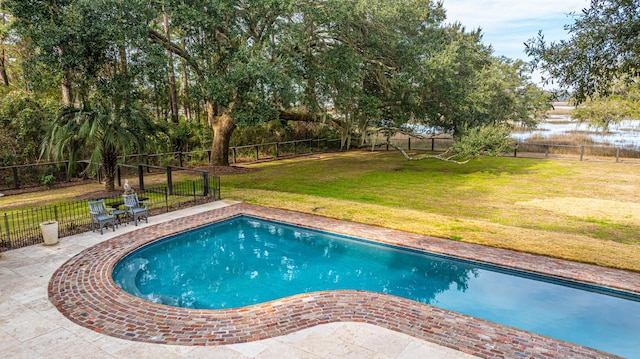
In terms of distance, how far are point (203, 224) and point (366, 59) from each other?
424 inches

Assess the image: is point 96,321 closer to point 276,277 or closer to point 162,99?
point 276,277

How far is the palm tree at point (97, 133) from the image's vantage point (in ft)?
38.2

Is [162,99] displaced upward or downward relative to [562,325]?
upward

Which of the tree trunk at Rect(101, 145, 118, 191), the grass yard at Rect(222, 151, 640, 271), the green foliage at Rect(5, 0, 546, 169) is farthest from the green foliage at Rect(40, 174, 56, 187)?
the grass yard at Rect(222, 151, 640, 271)

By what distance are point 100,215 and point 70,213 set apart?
2.17 meters

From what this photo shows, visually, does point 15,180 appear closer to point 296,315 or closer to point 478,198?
point 296,315

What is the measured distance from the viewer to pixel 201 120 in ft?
78.4

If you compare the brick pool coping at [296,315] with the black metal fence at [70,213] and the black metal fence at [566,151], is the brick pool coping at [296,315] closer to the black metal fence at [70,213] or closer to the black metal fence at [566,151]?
the black metal fence at [70,213]

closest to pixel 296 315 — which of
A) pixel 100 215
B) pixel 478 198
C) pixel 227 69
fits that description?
pixel 100 215

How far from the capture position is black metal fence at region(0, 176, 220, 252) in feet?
29.2

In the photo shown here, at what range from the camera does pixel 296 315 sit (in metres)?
5.77

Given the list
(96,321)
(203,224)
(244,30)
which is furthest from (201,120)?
(96,321)

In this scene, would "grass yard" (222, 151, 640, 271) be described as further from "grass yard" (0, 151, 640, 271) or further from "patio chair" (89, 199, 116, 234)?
"patio chair" (89, 199, 116, 234)

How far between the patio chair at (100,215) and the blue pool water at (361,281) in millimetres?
1502
